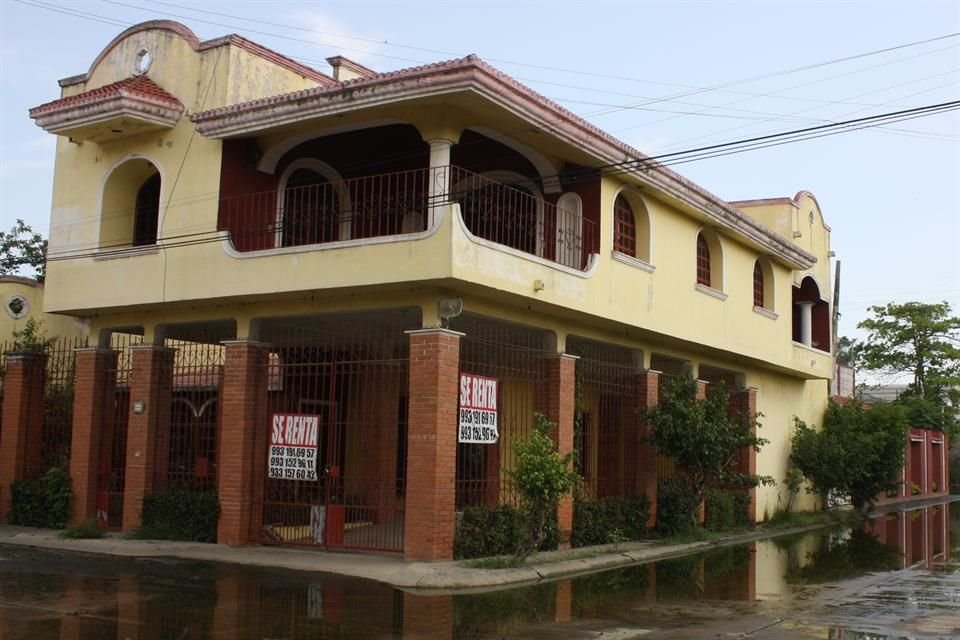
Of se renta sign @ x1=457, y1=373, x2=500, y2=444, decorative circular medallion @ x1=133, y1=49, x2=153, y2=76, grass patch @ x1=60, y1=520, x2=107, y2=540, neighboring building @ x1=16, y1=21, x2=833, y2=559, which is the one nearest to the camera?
neighboring building @ x1=16, y1=21, x2=833, y2=559

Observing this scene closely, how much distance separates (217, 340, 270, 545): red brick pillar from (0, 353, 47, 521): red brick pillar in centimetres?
543

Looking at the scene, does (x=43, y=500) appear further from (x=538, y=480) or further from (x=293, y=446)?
(x=538, y=480)

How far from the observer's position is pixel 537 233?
17.8 meters

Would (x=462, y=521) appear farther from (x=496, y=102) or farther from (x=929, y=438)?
(x=929, y=438)

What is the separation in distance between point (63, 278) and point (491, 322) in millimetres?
7875

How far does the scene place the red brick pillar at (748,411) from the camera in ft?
78.6

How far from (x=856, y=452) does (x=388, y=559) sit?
15.8 m

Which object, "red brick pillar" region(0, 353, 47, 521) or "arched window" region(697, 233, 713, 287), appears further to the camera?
"arched window" region(697, 233, 713, 287)

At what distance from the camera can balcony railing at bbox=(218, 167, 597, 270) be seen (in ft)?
55.2

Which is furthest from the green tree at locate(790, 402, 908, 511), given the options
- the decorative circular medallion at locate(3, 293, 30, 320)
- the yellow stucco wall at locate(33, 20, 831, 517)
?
the decorative circular medallion at locate(3, 293, 30, 320)

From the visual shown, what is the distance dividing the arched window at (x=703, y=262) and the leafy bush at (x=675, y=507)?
Answer: 439cm

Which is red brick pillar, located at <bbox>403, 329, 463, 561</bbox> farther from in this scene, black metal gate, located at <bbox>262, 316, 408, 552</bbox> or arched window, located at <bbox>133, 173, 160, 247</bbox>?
arched window, located at <bbox>133, 173, 160, 247</bbox>

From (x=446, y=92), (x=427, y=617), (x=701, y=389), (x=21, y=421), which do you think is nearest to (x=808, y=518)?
(x=701, y=389)

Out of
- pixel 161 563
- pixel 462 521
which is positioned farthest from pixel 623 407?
pixel 161 563
